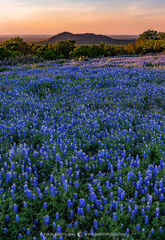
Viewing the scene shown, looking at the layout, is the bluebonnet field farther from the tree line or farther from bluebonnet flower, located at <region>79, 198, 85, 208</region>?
the tree line

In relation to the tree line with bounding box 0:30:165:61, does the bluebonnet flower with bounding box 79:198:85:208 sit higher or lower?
lower

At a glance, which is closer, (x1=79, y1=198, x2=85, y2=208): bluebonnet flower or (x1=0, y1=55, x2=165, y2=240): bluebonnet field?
(x1=0, y1=55, x2=165, y2=240): bluebonnet field

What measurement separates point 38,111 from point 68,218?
423 centimetres

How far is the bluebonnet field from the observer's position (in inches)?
130

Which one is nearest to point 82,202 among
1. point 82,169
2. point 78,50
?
point 82,169

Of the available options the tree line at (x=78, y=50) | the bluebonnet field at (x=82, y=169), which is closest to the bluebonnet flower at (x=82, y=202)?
the bluebonnet field at (x=82, y=169)

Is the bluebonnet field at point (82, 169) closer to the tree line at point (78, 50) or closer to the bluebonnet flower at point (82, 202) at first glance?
the bluebonnet flower at point (82, 202)

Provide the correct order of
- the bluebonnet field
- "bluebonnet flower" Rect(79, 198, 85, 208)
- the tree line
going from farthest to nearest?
the tree line
"bluebonnet flower" Rect(79, 198, 85, 208)
the bluebonnet field

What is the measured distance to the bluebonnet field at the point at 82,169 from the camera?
3.29 metres

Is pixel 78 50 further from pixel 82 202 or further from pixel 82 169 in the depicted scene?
pixel 82 202

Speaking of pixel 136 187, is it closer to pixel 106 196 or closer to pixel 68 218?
pixel 106 196

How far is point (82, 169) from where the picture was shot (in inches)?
177

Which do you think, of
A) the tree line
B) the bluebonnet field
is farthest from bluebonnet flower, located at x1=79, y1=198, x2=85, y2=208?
the tree line

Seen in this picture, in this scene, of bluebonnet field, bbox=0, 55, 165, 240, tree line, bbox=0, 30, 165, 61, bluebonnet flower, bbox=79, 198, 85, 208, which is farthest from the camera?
tree line, bbox=0, 30, 165, 61
